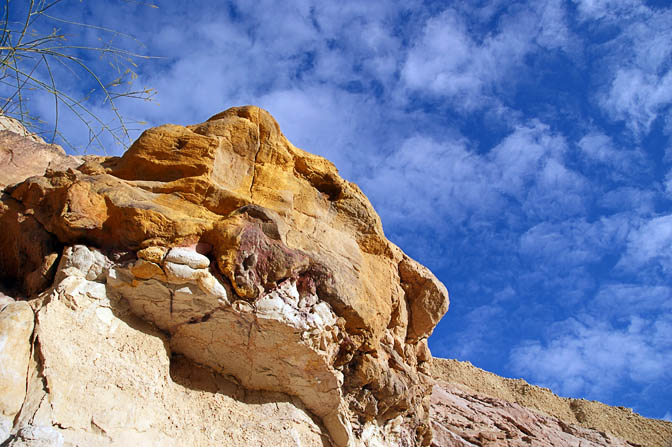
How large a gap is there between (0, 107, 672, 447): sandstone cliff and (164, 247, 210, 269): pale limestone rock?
0.7 inches

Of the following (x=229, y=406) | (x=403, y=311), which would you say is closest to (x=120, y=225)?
(x=229, y=406)

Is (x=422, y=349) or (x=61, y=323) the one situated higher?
(x=422, y=349)

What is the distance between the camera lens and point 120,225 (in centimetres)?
482

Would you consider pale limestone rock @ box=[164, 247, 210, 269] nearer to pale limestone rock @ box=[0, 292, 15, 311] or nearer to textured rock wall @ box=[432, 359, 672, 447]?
pale limestone rock @ box=[0, 292, 15, 311]

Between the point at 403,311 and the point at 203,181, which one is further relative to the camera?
the point at 403,311

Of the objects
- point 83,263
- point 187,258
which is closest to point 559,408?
point 187,258

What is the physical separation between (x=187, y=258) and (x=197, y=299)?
357 mm

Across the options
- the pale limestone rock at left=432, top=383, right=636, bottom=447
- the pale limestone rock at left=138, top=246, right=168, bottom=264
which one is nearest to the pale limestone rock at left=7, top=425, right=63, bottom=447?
the pale limestone rock at left=138, top=246, right=168, bottom=264

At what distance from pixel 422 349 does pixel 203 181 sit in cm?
384

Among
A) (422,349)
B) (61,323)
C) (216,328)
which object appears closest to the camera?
(61,323)

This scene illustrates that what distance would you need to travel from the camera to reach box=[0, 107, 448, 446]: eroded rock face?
15.6ft

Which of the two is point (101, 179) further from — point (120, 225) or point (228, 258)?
point (228, 258)

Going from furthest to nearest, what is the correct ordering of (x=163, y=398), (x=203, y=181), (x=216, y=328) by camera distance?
1. (x=203, y=181)
2. (x=216, y=328)
3. (x=163, y=398)

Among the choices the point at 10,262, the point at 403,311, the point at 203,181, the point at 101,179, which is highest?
the point at 403,311
